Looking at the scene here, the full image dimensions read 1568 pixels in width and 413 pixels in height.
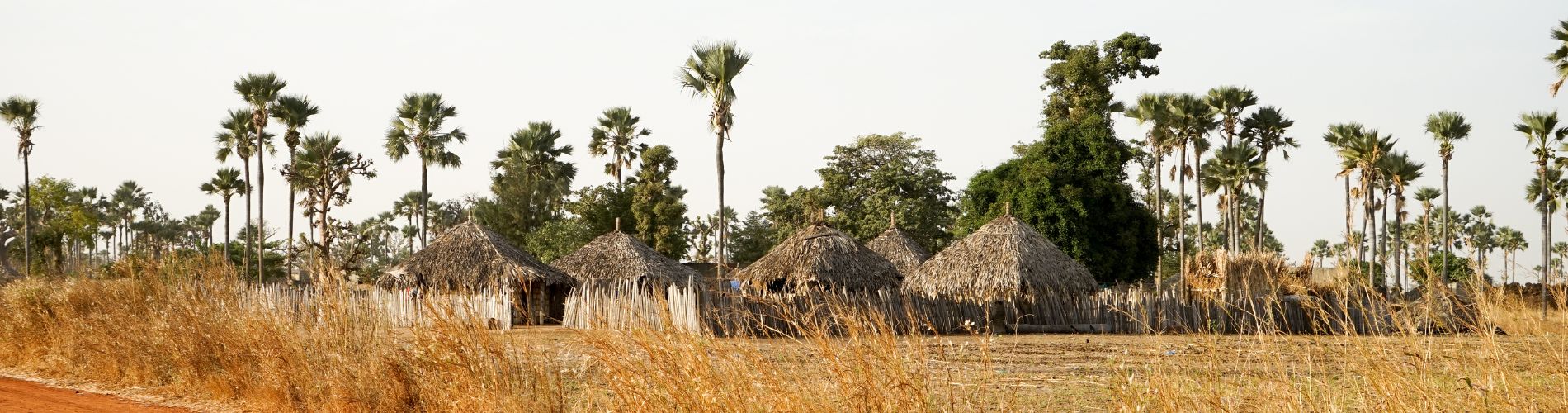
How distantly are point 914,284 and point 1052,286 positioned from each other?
2.51 m

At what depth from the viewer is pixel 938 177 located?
39.7 metres

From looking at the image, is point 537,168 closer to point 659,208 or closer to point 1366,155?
point 659,208

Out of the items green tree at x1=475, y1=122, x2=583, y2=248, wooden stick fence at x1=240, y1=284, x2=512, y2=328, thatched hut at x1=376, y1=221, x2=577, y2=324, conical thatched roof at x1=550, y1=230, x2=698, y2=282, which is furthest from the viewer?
green tree at x1=475, y1=122, x2=583, y2=248

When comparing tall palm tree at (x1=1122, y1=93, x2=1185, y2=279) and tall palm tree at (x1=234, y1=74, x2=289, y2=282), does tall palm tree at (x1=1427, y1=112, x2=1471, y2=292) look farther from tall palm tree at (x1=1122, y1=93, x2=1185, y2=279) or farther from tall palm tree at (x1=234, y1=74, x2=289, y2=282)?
tall palm tree at (x1=234, y1=74, x2=289, y2=282)

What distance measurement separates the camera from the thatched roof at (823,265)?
21828 millimetres

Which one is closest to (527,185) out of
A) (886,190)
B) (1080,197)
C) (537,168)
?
(537,168)

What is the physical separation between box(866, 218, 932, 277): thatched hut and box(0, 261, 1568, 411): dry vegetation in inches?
529

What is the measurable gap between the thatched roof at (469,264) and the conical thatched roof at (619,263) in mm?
646

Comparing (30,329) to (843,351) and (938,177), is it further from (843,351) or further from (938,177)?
(938,177)

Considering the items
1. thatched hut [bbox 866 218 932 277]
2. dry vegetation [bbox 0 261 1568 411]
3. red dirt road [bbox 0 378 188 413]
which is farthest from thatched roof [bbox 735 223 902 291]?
red dirt road [bbox 0 378 188 413]

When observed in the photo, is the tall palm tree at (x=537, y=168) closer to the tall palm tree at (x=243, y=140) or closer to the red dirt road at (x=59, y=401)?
the tall palm tree at (x=243, y=140)

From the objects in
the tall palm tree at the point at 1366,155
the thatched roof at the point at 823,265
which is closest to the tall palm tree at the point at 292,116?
the thatched roof at the point at 823,265

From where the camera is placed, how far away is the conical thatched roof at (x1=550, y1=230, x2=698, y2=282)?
79.8 ft

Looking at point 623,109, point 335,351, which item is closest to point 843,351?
point 335,351
